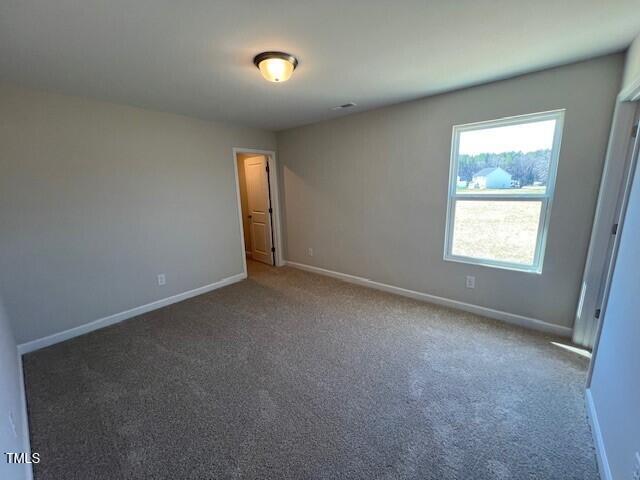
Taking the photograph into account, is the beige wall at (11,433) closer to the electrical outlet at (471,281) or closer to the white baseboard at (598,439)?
the white baseboard at (598,439)

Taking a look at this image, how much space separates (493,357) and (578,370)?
0.57m

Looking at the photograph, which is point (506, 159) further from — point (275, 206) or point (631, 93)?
point (275, 206)

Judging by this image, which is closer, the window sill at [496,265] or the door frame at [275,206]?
the window sill at [496,265]

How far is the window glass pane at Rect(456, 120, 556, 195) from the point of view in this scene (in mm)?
2420

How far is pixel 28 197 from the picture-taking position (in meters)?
2.40

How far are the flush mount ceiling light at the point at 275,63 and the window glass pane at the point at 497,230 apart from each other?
221 cm

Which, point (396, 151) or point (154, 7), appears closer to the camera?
point (154, 7)

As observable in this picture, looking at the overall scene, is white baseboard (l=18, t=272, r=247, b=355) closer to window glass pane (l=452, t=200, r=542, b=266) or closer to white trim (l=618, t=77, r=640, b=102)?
window glass pane (l=452, t=200, r=542, b=266)

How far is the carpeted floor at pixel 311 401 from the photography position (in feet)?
4.70

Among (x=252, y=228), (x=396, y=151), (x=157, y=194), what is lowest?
(x=252, y=228)

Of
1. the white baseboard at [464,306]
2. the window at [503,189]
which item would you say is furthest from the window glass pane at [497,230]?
the white baseboard at [464,306]

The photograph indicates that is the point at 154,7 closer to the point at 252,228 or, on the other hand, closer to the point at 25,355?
the point at 25,355

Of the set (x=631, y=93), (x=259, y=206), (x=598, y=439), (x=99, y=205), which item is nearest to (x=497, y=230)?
(x=631, y=93)

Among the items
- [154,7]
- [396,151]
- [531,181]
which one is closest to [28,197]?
[154,7]
